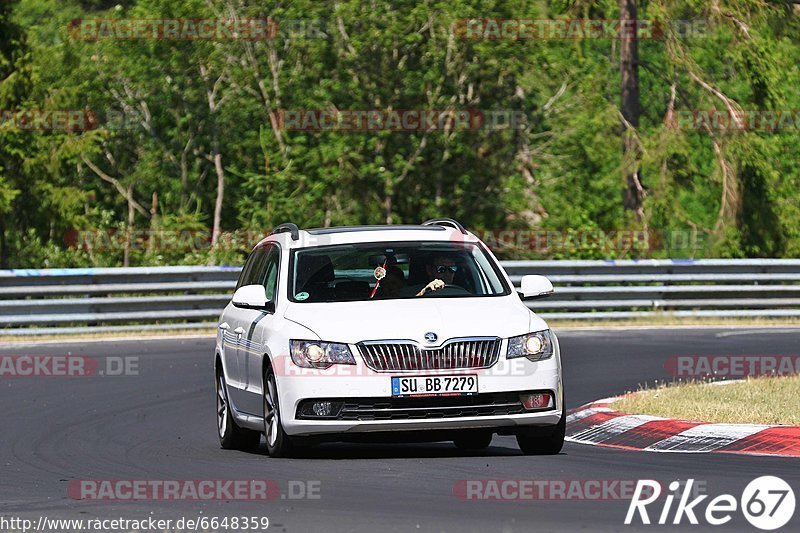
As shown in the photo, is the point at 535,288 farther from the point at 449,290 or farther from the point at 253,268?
the point at 253,268

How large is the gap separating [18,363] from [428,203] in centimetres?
1753

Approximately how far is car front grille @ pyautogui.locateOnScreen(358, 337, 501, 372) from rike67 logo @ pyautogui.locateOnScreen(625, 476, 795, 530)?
173 centimetres

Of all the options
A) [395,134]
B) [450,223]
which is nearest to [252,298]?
[450,223]

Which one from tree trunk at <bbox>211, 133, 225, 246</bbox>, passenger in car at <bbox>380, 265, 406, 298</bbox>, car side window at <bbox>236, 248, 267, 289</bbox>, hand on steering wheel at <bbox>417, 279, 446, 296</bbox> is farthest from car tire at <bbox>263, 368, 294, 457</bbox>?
tree trunk at <bbox>211, 133, 225, 246</bbox>

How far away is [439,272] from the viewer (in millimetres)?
12188

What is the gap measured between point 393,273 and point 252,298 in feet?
3.24

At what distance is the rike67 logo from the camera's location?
8.39 metres

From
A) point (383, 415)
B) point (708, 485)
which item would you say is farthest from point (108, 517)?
point (708, 485)

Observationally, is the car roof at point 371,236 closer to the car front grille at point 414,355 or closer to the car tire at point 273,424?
the car tire at point 273,424

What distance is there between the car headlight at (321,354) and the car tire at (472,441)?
141cm

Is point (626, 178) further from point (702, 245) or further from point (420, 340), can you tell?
point (420, 340)

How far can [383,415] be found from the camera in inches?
432

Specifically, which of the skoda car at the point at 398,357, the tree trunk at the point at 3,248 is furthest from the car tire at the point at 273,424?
the tree trunk at the point at 3,248

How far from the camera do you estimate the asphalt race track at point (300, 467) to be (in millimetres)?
8695
